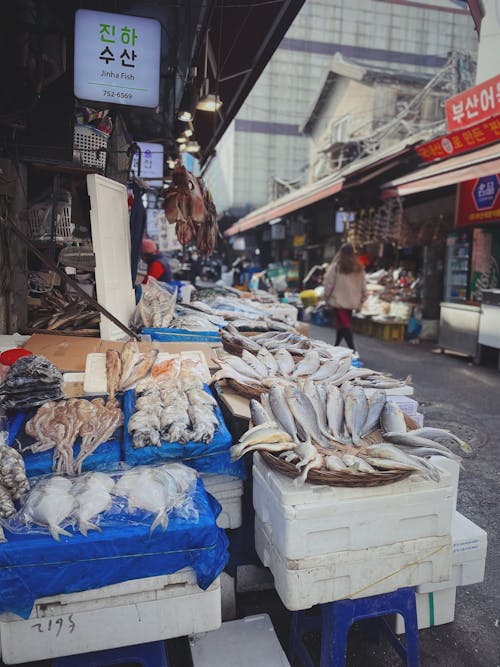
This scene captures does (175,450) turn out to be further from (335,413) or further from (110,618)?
(335,413)

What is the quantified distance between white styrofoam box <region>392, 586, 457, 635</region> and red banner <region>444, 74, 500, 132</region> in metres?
9.18

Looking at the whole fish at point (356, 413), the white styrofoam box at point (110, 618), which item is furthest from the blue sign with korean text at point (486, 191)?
the white styrofoam box at point (110, 618)

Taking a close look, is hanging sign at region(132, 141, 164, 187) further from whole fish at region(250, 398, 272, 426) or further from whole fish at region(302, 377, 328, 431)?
whole fish at region(250, 398, 272, 426)

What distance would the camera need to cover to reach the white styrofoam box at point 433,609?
2.86m

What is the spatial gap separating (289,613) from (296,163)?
3917 centimetres

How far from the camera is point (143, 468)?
103 inches

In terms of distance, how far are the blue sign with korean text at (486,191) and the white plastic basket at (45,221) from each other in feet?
29.1

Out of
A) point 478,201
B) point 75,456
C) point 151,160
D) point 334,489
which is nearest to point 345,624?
point 334,489

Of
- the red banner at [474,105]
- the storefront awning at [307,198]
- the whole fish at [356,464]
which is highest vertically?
the red banner at [474,105]

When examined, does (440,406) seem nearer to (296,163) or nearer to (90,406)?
(90,406)

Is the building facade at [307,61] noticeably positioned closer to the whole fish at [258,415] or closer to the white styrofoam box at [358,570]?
the whole fish at [258,415]

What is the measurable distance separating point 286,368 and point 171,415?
50.7 inches

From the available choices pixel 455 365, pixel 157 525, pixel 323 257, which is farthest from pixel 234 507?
pixel 323 257

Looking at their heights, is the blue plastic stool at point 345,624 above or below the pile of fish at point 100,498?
below
